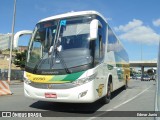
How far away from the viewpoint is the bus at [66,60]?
29.7 ft

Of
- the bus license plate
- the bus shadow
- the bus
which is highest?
the bus

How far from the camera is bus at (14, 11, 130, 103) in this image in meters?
9.04

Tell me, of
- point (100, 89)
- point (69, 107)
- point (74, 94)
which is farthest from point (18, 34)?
point (100, 89)

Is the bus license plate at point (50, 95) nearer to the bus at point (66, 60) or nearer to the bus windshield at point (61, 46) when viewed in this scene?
the bus at point (66, 60)

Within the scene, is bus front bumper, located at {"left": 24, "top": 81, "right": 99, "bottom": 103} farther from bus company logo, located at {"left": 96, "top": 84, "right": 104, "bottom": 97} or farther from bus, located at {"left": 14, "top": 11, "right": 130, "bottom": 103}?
bus company logo, located at {"left": 96, "top": 84, "right": 104, "bottom": 97}

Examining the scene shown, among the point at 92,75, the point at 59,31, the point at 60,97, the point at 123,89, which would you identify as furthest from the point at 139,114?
the point at 123,89

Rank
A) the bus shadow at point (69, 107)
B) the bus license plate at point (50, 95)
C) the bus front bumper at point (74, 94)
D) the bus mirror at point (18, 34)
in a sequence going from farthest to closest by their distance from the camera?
the bus mirror at point (18, 34)
the bus shadow at point (69, 107)
the bus license plate at point (50, 95)
the bus front bumper at point (74, 94)

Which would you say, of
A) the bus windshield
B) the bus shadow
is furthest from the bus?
the bus shadow

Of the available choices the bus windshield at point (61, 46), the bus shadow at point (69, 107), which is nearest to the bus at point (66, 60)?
the bus windshield at point (61, 46)

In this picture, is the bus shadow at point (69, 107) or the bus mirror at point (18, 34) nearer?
the bus shadow at point (69, 107)

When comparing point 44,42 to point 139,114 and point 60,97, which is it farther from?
point 139,114

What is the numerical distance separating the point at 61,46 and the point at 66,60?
59 cm

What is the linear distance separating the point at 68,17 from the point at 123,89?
35.6 ft

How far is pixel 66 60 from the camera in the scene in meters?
9.23
